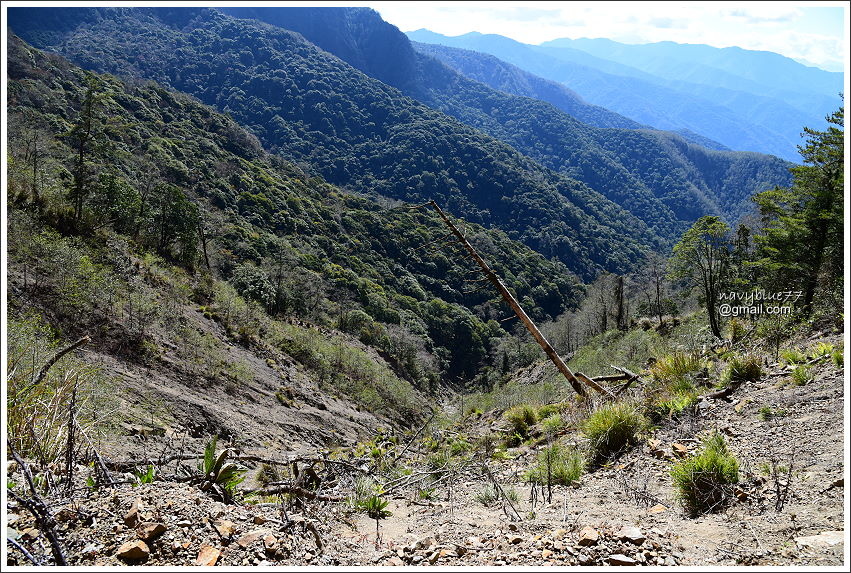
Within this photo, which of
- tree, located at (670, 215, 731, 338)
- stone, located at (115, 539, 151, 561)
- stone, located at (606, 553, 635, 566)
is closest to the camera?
stone, located at (115, 539, 151, 561)

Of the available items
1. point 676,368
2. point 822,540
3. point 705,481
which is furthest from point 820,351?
point 822,540

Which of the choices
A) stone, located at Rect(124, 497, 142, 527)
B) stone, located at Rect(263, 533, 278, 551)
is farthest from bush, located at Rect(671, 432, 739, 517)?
stone, located at Rect(124, 497, 142, 527)

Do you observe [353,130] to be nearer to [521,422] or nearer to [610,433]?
[521,422]

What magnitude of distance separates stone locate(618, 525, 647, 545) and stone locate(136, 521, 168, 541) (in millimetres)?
2480

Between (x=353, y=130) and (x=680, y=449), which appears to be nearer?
(x=680, y=449)

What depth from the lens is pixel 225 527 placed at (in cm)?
277

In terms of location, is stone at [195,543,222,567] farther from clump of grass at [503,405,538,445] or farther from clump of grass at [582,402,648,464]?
clump of grass at [503,405,538,445]

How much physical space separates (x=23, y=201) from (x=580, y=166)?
622 feet

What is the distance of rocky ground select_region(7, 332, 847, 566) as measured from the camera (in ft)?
8.34

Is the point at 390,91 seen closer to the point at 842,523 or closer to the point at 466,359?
the point at 466,359

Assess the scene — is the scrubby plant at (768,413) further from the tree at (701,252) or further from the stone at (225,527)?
the tree at (701,252)

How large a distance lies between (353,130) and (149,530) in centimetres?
14868

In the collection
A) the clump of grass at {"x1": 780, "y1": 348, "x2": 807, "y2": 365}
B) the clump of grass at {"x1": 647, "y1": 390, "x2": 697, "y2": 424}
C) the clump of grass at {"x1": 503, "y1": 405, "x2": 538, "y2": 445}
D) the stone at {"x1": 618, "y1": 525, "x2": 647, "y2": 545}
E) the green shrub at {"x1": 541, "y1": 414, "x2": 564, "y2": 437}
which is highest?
the clump of grass at {"x1": 780, "y1": 348, "x2": 807, "y2": 365}

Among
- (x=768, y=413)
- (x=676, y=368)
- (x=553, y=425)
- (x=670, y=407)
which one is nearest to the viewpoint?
(x=768, y=413)
